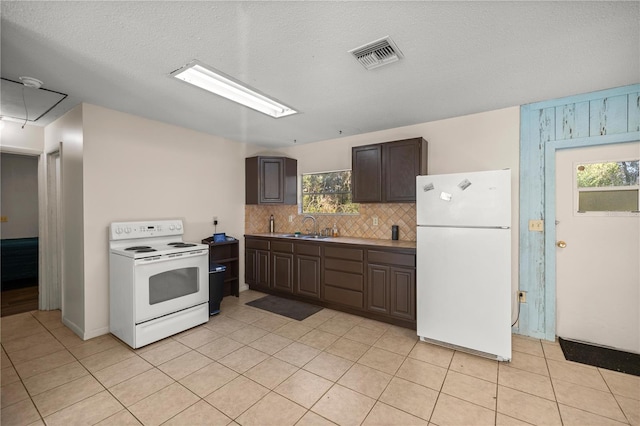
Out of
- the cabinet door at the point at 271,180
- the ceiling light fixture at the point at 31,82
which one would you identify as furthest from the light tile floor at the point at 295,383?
the ceiling light fixture at the point at 31,82

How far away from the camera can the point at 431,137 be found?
11.2 feet

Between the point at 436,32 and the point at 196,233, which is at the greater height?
the point at 436,32

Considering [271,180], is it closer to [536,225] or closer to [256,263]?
[256,263]

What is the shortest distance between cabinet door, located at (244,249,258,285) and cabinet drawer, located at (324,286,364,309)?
4.34ft

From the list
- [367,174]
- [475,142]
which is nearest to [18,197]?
[367,174]

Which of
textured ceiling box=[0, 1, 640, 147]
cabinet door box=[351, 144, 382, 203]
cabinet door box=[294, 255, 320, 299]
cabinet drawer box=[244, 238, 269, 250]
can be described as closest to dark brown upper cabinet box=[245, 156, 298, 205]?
cabinet drawer box=[244, 238, 269, 250]

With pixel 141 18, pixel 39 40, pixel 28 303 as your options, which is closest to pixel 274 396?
pixel 141 18

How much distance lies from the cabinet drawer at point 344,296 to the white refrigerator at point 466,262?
78 centimetres

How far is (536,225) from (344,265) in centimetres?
209

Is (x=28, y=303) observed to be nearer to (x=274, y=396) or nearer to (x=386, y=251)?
(x=274, y=396)

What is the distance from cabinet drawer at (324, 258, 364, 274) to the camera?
11.0 ft

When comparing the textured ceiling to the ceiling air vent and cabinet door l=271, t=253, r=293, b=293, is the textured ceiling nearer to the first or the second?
the ceiling air vent

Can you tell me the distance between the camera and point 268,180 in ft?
14.6

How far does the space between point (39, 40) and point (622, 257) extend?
491 cm
